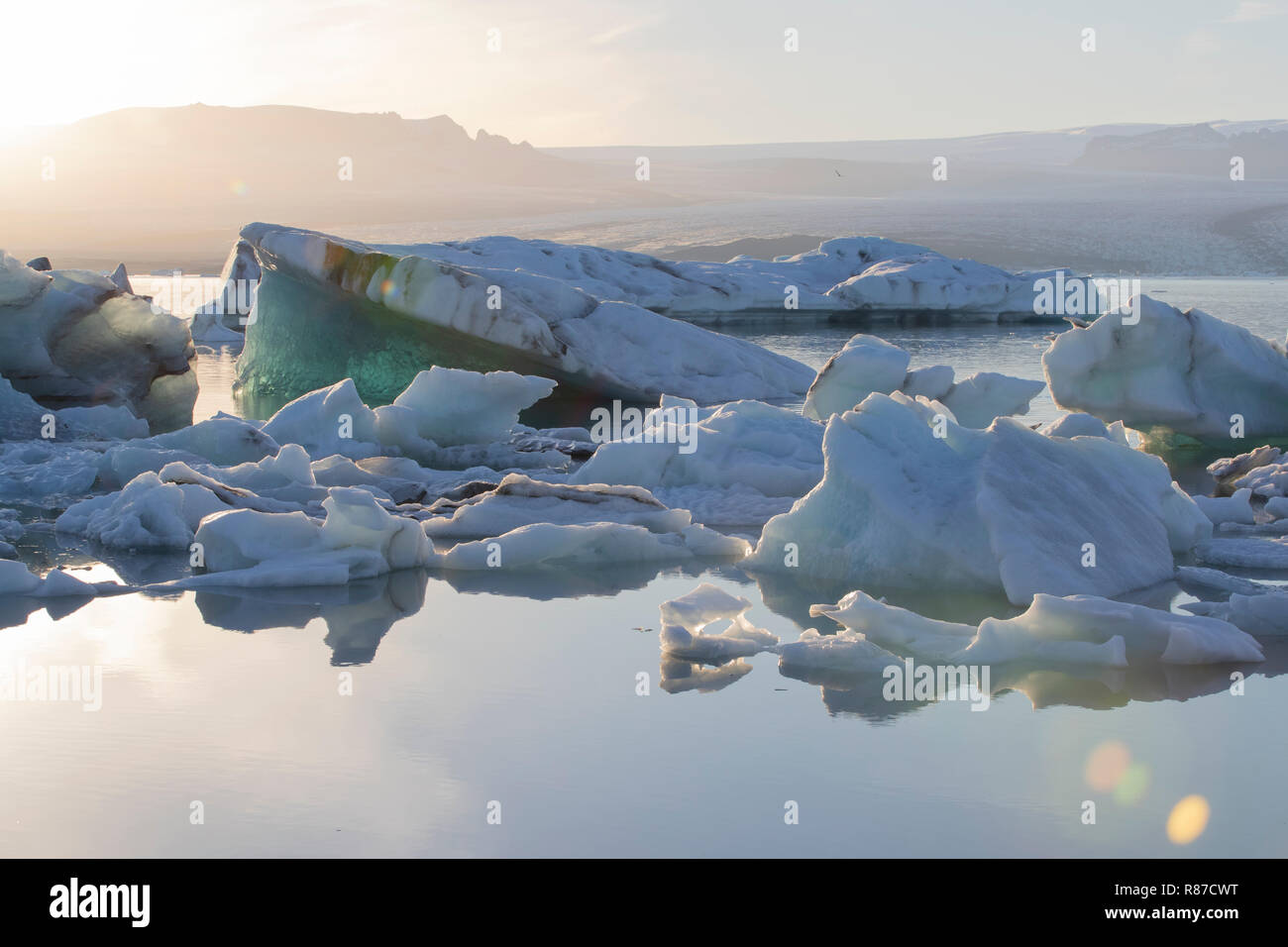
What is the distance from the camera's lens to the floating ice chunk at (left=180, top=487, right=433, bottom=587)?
16.5ft

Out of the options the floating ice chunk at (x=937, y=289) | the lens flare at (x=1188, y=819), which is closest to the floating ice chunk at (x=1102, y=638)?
the lens flare at (x=1188, y=819)

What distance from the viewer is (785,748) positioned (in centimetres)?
310

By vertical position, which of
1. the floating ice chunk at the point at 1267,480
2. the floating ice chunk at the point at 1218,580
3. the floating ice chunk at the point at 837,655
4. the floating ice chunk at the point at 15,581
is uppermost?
the floating ice chunk at the point at 15,581

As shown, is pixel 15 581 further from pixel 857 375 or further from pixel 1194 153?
pixel 1194 153

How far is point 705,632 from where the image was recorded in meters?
4.15

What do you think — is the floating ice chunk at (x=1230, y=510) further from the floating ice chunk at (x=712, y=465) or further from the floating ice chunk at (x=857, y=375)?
the floating ice chunk at (x=857, y=375)

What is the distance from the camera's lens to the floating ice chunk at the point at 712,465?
270 inches

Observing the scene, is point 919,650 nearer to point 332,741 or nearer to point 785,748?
point 785,748

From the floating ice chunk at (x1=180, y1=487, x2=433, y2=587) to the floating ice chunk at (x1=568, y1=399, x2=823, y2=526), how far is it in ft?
5.88

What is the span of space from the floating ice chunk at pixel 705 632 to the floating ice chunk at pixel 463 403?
430 centimetres

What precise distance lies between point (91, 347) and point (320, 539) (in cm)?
633

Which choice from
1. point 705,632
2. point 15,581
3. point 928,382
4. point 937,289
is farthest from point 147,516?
point 937,289

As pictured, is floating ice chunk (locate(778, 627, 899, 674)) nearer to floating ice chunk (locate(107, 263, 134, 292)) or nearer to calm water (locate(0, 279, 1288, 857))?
calm water (locate(0, 279, 1288, 857))

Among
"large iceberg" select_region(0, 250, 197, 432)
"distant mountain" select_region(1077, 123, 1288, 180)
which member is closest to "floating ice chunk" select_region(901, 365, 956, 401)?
"large iceberg" select_region(0, 250, 197, 432)
